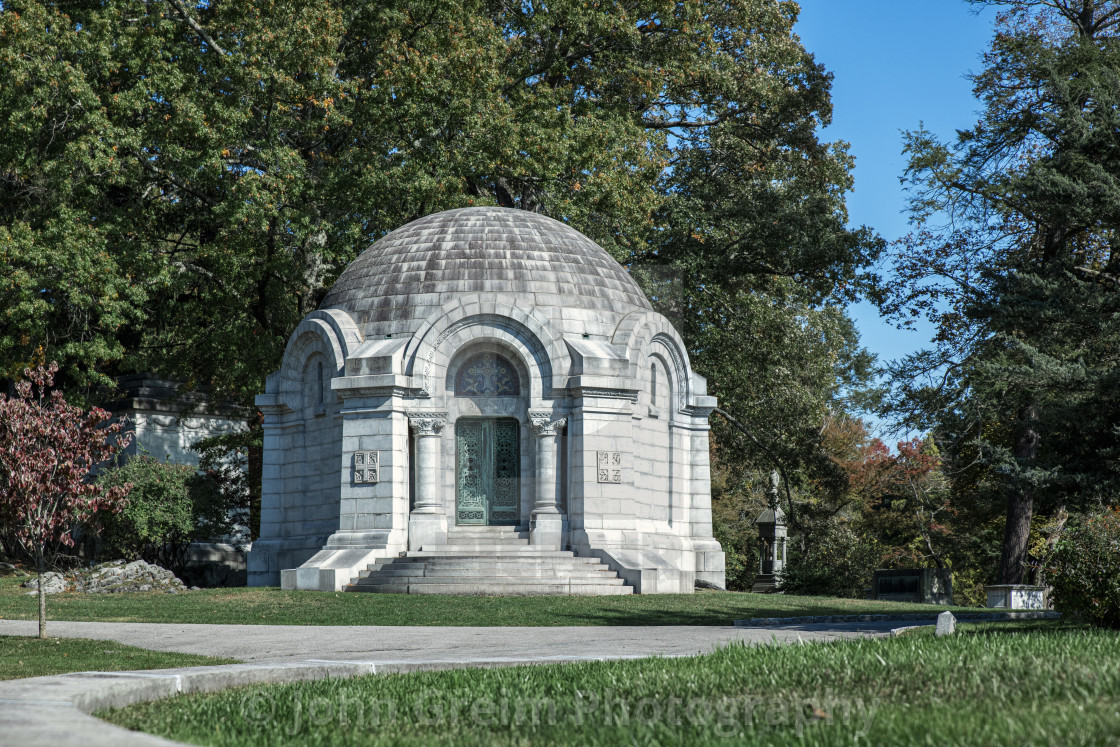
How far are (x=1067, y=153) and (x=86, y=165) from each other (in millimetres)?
22675

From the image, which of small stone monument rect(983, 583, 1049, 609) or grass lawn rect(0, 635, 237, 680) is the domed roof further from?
grass lawn rect(0, 635, 237, 680)

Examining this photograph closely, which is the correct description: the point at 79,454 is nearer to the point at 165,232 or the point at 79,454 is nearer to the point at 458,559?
the point at 458,559

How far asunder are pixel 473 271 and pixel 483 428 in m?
3.70

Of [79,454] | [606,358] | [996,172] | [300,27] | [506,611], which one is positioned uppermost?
[300,27]

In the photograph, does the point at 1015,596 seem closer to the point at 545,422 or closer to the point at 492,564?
the point at 545,422

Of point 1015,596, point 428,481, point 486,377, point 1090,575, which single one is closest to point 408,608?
point 428,481

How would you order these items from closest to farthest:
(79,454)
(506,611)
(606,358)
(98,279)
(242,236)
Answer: (79,454)
(506,611)
(606,358)
(98,279)
(242,236)

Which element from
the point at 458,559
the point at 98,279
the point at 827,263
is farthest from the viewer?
the point at 827,263

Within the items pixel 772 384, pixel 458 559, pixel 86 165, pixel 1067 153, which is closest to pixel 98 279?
pixel 86 165

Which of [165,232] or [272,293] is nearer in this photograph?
[272,293]

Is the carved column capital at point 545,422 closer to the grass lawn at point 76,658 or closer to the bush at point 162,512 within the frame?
the bush at point 162,512

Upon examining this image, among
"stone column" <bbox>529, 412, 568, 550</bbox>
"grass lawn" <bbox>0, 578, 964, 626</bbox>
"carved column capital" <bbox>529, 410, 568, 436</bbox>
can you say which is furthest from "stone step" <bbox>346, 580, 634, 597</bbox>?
"carved column capital" <bbox>529, 410, 568, 436</bbox>

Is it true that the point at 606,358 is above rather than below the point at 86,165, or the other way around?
below

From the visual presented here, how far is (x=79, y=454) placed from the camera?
15.7m
